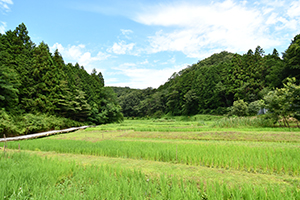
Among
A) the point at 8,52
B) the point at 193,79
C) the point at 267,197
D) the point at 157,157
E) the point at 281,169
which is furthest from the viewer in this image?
the point at 193,79

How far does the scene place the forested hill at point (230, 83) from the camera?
22.4 meters

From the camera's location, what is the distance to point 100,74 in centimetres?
3756

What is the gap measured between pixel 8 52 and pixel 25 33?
5100 millimetres

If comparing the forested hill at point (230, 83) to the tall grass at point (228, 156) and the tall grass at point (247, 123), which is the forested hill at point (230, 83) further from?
the tall grass at point (228, 156)

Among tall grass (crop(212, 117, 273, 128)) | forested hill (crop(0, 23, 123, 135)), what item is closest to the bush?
forested hill (crop(0, 23, 123, 135))

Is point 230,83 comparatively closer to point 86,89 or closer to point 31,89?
point 86,89

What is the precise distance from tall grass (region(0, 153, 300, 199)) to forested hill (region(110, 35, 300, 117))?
2063 cm

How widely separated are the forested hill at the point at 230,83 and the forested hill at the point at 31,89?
24836 mm

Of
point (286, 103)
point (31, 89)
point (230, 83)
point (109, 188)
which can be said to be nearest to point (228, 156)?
point (109, 188)

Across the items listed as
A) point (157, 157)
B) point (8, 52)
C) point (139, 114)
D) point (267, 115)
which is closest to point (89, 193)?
point (157, 157)

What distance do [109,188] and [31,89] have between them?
2029 cm

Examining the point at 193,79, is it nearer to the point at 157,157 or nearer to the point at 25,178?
the point at 157,157

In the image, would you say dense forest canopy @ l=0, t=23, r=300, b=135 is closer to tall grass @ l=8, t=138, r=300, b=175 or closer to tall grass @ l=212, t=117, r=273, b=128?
tall grass @ l=212, t=117, r=273, b=128

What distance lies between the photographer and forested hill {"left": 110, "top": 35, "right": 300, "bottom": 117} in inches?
881
